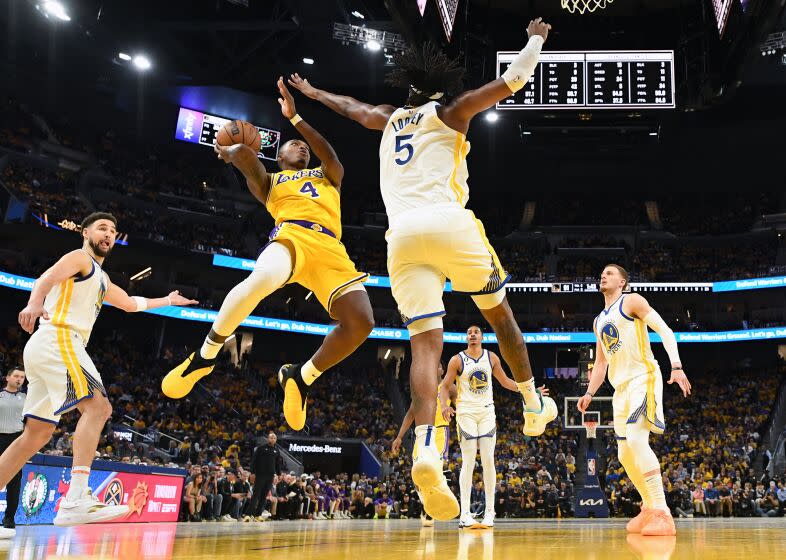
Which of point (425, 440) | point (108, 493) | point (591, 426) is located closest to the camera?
point (425, 440)

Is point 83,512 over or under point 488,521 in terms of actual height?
over

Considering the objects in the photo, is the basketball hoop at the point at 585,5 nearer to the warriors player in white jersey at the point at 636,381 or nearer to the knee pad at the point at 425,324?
the warriors player in white jersey at the point at 636,381

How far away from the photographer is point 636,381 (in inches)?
249

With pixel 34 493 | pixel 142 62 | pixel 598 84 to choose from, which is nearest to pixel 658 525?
pixel 34 493

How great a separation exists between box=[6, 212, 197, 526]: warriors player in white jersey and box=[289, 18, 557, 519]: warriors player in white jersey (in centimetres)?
210

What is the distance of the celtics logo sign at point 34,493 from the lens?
9.09 metres

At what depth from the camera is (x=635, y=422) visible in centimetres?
614

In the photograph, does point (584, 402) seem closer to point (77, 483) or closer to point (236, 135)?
point (236, 135)

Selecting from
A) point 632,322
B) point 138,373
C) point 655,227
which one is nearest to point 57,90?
point 138,373

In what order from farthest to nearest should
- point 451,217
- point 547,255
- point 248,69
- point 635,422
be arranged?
point 547,255, point 248,69, point 635,422, point 451,217

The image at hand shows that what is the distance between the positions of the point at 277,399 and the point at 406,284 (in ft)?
84.6

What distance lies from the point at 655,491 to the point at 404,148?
3.57 meters

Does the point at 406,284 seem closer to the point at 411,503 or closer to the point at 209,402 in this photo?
the point at 411,503

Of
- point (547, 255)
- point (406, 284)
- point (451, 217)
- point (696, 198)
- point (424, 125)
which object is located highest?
point (696, 198)
